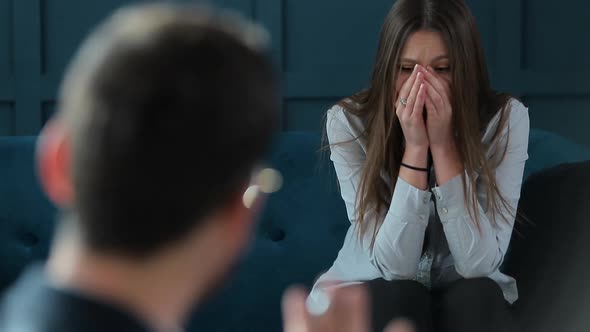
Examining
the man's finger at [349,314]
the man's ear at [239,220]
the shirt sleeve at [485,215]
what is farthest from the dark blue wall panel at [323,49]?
the man's ear at [239,220]

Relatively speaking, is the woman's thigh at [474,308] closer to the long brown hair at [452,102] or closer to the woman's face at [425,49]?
the long brown hair at [452,102]

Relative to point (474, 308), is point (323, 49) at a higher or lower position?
higher

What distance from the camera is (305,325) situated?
75 centimetres

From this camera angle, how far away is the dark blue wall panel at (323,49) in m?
2.85

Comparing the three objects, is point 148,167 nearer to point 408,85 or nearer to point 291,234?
point 408,85

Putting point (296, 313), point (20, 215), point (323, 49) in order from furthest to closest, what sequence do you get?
point (323, 49), point (20, 215), point (296, 313)

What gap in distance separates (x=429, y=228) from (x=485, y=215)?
125 millimetres

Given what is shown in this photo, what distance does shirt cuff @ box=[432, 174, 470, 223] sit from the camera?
1.83 metres

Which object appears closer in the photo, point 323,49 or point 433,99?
point 433,99

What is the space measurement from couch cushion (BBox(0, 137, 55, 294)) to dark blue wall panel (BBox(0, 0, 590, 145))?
64 cm

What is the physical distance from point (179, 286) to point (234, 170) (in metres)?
0.08

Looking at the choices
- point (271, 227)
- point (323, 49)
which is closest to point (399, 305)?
point (271, 227)

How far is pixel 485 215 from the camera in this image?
1.88 m

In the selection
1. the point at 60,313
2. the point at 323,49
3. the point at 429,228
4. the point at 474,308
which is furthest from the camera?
the point at 323,49
